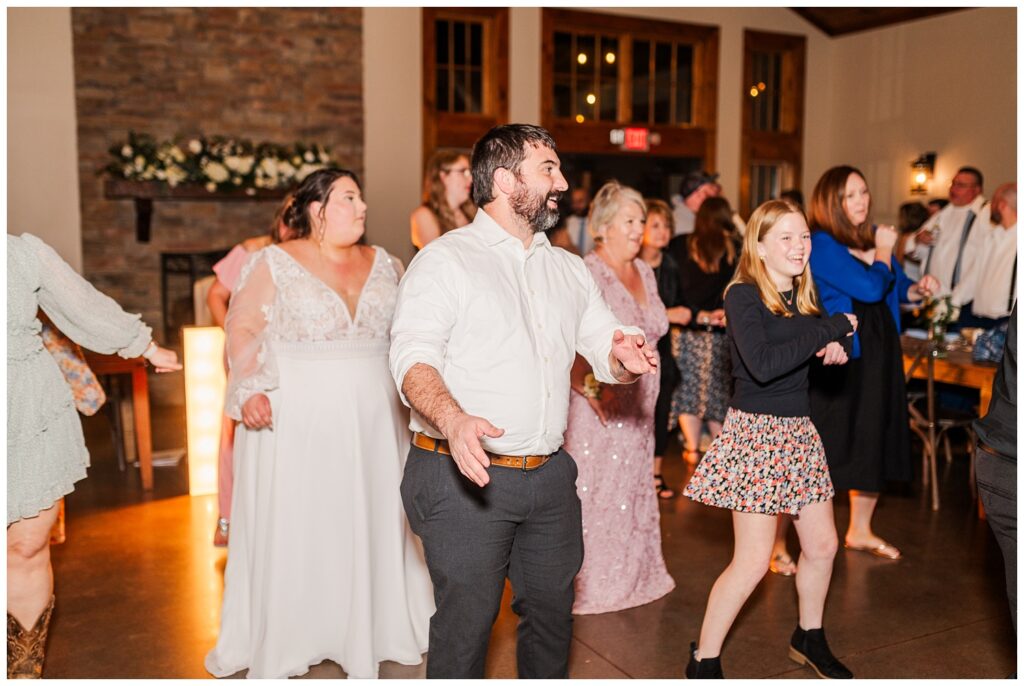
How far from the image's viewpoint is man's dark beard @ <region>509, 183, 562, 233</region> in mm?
2275

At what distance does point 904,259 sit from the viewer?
8.73 meters

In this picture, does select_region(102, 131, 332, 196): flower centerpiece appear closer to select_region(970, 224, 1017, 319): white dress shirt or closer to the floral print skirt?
select_region(970, 224, 1017, 319): white dress shirt

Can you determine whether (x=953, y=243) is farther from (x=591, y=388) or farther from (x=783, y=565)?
(x=591, y=388)

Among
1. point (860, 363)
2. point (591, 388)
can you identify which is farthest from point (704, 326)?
point (591, 388)

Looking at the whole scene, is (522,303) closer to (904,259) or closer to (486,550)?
(486,550)

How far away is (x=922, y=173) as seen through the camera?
35.3 ft

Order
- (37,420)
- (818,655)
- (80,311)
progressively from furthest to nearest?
(818,655), (80,311), (37,420)

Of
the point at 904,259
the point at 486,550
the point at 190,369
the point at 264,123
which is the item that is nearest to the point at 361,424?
the point at 486,550

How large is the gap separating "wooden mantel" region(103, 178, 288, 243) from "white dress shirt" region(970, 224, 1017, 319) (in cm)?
570

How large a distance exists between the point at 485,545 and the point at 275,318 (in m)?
1.23

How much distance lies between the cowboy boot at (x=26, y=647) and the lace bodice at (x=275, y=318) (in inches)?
32.7

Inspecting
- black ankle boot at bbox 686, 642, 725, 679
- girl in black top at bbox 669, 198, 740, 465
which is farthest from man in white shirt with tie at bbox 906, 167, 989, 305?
black ankle boot at bbox 686, 642, 725, 679

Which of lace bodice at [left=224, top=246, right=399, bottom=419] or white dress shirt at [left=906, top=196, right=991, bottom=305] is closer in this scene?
lace bodice at [left=224, top=246, right=399, bottom=419]

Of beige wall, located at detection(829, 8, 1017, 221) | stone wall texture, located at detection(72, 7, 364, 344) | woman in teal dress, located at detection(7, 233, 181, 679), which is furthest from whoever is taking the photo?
beige wall, located at detection(829, 8, 1017, 221)
